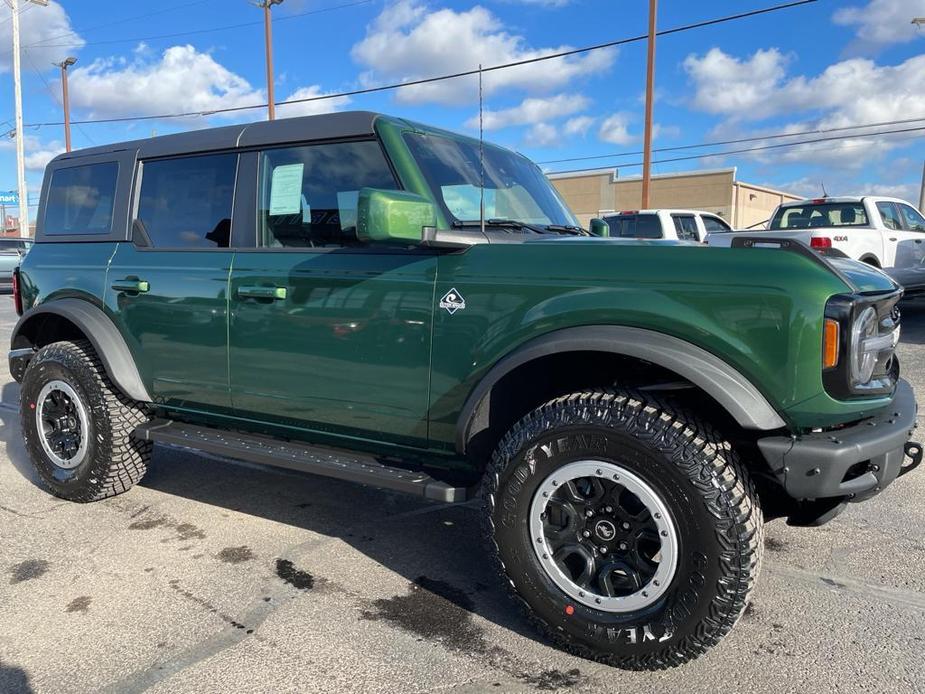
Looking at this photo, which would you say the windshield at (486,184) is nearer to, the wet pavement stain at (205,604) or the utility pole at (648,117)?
the wet pavement stain at (205,604)

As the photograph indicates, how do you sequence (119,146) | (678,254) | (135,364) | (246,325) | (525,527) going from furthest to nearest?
(119,146)
(135,364)
(246,325)
(525,527)
(678,254)

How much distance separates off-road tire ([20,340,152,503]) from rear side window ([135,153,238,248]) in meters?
0.85

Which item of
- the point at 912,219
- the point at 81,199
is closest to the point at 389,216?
the point at 81,199

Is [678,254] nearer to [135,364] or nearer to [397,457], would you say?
[397,457]

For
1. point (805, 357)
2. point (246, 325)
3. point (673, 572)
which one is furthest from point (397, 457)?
point (805, 357)

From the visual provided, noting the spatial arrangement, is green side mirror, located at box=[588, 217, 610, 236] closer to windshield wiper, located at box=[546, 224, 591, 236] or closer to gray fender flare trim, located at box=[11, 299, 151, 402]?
windshield wiper, located at box=[546, 224, 591, 236]

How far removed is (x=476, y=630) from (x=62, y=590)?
1.86m

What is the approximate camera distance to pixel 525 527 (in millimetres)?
2725

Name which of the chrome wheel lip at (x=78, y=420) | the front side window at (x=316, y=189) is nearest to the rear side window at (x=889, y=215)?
the front side window at (x=316, y=189)

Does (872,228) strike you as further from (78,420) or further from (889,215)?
(78,420)

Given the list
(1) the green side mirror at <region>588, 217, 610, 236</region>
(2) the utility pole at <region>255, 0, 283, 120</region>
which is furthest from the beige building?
(1) the green side mirror at <region>588, 217, 610, 236</region>

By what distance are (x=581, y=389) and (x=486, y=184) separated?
3.81 feet

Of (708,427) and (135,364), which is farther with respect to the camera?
(135,364)

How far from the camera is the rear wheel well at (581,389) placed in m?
2.68
